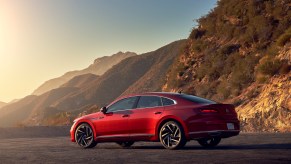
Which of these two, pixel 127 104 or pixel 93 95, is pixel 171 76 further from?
pixel 93 95

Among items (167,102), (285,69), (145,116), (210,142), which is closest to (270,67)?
(285,69)

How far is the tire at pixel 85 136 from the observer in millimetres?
12867

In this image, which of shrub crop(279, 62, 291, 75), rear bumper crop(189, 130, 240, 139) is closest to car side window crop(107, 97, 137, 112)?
rear bumper crop(189, 130, 240, 139)

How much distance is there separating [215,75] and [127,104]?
73.5 ft

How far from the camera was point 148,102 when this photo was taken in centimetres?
1191

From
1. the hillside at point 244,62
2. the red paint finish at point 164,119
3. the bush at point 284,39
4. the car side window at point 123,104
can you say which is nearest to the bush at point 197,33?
the hillside at point 244,62

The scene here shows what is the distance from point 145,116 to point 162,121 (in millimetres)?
553

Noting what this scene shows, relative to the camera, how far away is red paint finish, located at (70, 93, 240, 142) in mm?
10891

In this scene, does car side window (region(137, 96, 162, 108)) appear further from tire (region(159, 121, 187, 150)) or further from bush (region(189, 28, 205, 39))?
bush (region(189, 28, 205, 39))

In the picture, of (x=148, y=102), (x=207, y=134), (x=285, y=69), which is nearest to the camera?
(x=207, y=134)

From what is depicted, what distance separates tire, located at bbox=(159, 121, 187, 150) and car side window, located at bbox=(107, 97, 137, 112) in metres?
1.36

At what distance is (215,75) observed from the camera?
34.0 m

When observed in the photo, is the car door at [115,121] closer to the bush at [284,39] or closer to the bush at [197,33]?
the bush at [284,39]

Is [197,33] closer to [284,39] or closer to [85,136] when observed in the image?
[284,39]
